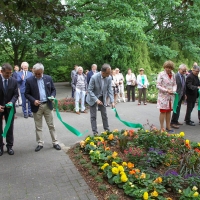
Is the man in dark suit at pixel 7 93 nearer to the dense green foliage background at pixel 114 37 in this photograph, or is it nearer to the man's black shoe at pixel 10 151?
the man's black shoe at pixel 10 151

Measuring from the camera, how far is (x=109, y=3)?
1595cm

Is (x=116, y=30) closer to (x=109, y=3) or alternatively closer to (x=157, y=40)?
(x=109, y=3)

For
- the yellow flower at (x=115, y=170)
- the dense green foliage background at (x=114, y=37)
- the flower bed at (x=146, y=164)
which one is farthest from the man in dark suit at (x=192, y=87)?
the yellow flower at (x=115, y=170)

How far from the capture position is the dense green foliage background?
14.0 m

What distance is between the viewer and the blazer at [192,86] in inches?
288

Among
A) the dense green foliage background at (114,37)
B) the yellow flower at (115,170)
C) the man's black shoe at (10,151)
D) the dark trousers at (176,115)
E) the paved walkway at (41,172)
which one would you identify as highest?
the dense green foliage background at (114,37)

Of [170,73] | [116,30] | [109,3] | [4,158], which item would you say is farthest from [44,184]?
[109,3]

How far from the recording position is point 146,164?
4.14 m

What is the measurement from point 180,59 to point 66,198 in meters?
19.6

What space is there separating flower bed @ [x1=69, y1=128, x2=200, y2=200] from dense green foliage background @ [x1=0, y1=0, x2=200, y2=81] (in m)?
5.36

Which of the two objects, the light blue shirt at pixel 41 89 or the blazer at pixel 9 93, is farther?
the light blue shirt at pixel 41 89

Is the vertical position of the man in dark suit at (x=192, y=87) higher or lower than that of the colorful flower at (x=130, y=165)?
higher

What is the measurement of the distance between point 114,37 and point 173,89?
10416mm

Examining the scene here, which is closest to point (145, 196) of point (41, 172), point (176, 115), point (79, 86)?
point (41, 172)
